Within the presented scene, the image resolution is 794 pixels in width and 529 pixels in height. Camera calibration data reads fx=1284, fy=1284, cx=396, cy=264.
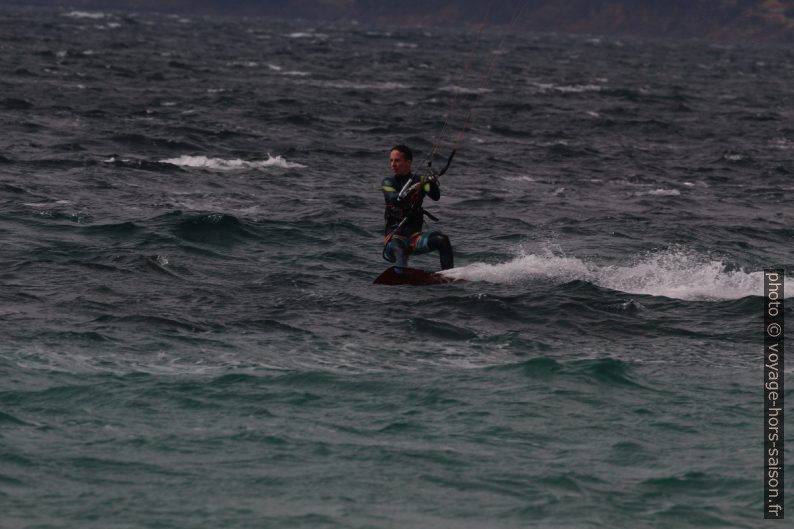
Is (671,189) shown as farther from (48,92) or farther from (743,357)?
(48,92)

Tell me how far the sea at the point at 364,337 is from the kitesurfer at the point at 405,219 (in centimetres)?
59

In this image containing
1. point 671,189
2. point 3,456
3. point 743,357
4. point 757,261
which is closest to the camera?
point 3,456

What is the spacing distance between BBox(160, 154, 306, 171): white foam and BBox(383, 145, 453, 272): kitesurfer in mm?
13920

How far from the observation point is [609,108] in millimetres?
55688

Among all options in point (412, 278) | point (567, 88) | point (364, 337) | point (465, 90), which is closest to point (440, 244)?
point (412, 278)

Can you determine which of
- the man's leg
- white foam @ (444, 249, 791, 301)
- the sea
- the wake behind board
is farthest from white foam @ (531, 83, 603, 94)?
the man's leg

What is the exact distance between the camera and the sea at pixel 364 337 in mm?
11656

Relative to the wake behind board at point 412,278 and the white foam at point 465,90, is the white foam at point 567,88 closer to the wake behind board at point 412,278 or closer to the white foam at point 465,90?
the white foam at point 465,90

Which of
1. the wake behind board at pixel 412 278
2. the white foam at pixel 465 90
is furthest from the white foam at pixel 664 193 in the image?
the white foam at pixel 465 90

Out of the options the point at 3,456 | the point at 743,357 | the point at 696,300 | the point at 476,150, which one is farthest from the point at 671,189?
the point at 3,456

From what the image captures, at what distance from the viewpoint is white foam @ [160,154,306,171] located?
106 ft

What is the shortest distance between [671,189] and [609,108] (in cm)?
2408

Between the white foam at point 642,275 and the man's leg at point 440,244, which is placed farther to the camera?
the white foam at point 642,275

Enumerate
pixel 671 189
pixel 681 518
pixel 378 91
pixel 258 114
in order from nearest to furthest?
pixel 681 518 → pixel 671 189 → pixel 258 114 → pixel 378 91
